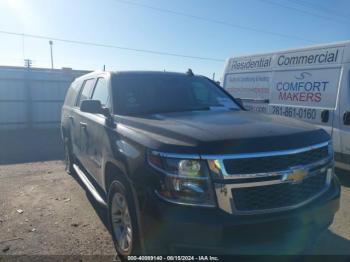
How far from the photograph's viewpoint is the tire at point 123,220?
2936 millimetres

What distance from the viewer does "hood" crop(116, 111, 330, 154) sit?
8.50ft

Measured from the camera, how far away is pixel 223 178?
2.50 m

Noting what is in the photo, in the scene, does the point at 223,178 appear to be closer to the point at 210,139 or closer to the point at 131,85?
the point at 210,139

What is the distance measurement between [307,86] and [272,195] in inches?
179

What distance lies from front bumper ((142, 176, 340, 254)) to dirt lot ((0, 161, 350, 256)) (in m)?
1.16

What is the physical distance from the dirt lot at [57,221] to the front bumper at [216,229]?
1.16 m

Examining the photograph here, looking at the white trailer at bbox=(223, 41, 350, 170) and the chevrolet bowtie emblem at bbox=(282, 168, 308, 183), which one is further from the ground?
the white trailer at bbox=(223, 41, 350, 170)

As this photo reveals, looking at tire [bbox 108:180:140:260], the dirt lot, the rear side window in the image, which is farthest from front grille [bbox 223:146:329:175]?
the rear side window

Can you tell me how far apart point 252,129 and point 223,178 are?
0.64m

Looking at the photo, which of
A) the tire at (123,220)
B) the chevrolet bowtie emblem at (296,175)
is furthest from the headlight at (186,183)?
the chevrolet bowtie emblem at (296,175)

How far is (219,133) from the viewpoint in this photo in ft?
9.11

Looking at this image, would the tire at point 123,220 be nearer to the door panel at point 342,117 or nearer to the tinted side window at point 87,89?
the tinted side window at point 87,89

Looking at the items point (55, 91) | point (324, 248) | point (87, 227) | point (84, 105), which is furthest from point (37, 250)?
point (55, 91)

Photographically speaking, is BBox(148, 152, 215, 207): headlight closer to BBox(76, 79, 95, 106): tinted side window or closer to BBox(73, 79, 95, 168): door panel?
BBox(73, 79, 95, 168): door panel
